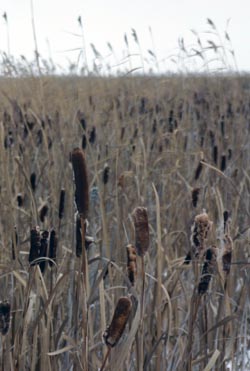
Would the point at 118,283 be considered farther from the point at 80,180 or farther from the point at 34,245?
the point at 80,180

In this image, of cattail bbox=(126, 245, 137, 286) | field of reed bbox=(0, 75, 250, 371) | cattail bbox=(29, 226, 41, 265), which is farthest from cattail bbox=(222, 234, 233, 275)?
cattail bbox=(29, 226, 41, 265)

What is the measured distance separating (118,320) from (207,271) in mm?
242

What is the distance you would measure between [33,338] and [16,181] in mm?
946

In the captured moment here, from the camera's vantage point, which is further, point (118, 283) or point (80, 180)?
point (118, 283)

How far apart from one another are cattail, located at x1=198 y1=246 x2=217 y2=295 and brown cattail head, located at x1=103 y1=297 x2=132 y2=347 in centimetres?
20

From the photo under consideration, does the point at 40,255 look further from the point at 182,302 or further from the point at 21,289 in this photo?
the point at 182,302

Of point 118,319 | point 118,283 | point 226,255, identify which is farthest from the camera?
point 118,283

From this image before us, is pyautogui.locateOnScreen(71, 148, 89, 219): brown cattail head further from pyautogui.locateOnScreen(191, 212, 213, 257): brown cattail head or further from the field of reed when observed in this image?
pyautogui.locateOnScreen(191, 212, 213, 257): brown cattail head

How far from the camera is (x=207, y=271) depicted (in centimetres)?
93

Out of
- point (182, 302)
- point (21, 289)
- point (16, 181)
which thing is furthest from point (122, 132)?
point (21, 289)

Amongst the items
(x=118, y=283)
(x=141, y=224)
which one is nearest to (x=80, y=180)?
(x=141, y=224)

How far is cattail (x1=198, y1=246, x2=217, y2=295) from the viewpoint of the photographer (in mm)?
900

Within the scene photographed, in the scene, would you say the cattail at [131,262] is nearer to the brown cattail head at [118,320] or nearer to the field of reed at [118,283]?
the field of reed at [118,283]

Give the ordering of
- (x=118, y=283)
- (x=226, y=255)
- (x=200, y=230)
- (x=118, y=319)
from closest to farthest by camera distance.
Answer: (x=118, y=319) → (x=200, y=230) → (x=226, y=255) → (x=118, y=283)
